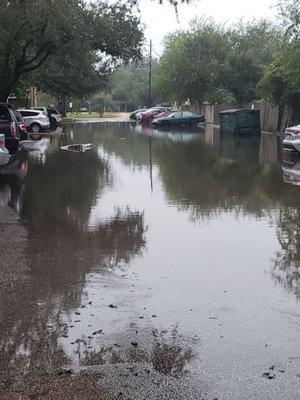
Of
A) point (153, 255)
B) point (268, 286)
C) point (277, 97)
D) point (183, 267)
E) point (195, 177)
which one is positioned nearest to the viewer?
point (268, 286)

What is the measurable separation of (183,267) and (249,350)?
8.07ft

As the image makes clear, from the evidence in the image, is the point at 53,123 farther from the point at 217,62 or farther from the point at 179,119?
the point at 217,62

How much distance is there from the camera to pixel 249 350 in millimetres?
4531

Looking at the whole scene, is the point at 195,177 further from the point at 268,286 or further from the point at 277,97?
the point at 277,97

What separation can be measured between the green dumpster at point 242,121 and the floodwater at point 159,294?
2592 cm

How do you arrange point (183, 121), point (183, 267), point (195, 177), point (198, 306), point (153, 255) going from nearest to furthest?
point (198, 306)
point (183, 267)
point (153, 255)
point (195, 177)
point (183, 121)

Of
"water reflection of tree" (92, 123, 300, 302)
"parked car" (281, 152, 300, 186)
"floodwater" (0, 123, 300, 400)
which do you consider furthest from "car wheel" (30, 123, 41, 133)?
"floodwater" (0, 123, 300, 400)

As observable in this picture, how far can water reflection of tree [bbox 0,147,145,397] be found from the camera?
14.7 feet

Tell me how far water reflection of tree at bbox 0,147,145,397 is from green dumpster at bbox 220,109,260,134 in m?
25.3

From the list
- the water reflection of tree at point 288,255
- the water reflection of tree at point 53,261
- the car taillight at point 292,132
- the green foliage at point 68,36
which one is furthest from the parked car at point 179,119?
the water reflection of tree at point 288,255

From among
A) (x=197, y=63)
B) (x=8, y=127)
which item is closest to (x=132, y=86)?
(x=197, y=63)

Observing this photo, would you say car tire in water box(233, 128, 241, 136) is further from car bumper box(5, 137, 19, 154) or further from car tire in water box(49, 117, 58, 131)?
car bumper box(5, 137, 19, 154)

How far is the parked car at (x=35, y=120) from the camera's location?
38625 mm

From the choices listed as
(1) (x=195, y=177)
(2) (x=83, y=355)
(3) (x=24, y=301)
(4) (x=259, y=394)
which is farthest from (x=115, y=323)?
(1) (x=195, y=177)
